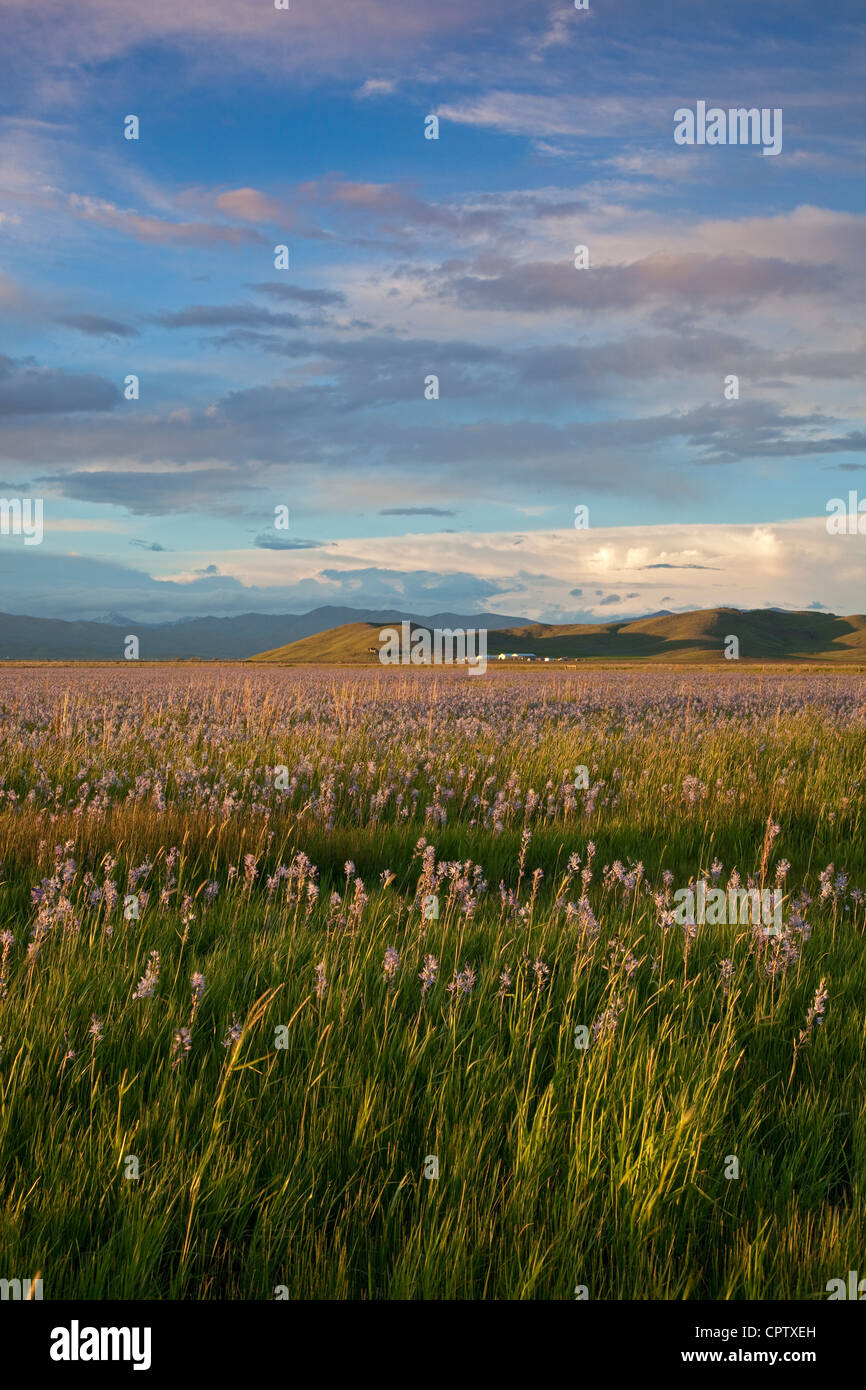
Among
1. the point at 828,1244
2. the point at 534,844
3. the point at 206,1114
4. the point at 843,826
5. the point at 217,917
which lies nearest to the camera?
the point at 828,1244

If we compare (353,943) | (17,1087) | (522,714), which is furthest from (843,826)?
(522,714)

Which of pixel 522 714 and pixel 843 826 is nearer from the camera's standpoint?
pixel 843 826

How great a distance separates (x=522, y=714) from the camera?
16.0 metres

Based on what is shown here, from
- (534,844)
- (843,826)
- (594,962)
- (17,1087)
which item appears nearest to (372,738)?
(534,844)

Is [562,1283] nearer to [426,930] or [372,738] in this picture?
[426,930]

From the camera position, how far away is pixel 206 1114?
8.09 feet

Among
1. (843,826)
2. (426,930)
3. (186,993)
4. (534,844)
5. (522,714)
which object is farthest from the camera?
(522,714)

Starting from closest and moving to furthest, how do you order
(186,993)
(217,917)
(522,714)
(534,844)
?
(186,993), (217,917), (534,844), (522,714)

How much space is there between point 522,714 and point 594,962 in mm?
12393
